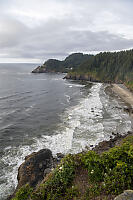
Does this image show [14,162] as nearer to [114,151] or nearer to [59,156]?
[59,156]

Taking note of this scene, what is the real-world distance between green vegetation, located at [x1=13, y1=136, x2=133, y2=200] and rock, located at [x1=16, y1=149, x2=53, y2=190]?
3.24m

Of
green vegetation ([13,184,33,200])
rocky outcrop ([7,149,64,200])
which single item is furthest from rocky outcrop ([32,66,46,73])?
green vegetation ([13,184,33,200])

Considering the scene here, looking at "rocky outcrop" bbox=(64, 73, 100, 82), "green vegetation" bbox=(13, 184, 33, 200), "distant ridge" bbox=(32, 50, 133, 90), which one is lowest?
"green vegetation" bbox=(13, 184, 33, 200)

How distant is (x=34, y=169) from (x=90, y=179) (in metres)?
5.84

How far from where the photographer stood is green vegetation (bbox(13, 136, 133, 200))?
5.97 meters

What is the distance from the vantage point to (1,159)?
47.1 feet

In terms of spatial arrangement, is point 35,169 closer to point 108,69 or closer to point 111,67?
point 108,69

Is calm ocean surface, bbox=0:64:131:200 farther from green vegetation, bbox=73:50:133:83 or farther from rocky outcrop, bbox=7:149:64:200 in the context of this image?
green vegetation, bbox=73:50:133:83

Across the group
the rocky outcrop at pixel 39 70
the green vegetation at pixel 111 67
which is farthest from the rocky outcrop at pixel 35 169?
the rocky outcrop at pixel 39 70

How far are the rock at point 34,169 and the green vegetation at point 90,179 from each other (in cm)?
324

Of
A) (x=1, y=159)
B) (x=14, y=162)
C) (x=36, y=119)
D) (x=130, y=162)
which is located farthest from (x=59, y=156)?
(x=36, y=119)

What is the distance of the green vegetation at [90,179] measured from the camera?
5973 mm

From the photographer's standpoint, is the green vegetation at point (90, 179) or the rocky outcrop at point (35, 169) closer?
the green vegetation at point (90, 179)

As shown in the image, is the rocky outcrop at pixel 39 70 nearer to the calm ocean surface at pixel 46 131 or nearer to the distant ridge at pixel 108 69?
the distant ridge at pixel 108 69
